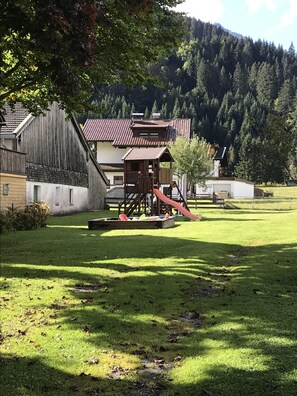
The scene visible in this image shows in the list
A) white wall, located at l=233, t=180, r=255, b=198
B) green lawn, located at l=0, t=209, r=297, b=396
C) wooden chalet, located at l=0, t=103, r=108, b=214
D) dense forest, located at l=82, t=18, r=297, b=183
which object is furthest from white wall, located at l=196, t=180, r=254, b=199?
green lawn, located at l=0, t=209, r=297, b=396

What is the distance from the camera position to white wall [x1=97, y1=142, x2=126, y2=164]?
7394cm

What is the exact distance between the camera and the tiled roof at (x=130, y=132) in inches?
2879

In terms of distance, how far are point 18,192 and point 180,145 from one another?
25066mm

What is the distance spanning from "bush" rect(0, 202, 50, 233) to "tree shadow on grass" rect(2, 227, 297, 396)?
31.3 feet

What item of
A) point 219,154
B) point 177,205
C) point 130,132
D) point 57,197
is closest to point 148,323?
point 177,205

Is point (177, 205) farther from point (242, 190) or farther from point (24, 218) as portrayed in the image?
point (242, 190)

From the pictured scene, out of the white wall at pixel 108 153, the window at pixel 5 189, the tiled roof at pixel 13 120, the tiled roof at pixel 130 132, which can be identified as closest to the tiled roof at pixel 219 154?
the tiled roof at pixel 130 132

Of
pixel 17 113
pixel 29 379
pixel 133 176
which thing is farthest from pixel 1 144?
pixel 29 379

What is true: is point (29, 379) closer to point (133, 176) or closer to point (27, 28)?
point (27, 28)

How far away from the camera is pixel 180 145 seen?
5031 cm

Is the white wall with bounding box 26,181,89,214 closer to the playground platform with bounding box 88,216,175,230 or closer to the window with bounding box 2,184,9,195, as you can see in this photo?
the window with bounding box 2,184,9,195

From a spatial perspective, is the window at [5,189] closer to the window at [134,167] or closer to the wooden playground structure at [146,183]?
the wooden playground structure at [146,183]

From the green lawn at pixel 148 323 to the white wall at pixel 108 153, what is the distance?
59189mm

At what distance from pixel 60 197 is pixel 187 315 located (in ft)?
102
